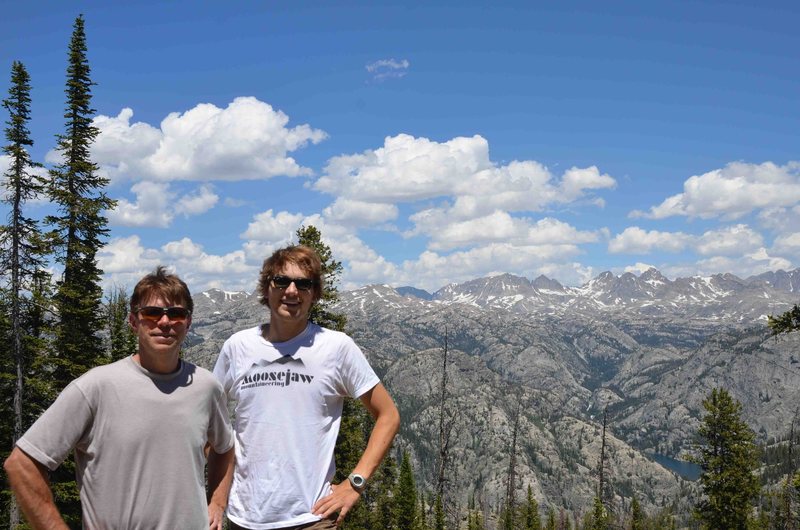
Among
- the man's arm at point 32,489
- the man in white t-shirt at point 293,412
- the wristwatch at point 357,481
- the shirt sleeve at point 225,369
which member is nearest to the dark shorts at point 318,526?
the man in white t-shirt at point 293,412

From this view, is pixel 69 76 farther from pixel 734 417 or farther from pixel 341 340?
pixel 734 417

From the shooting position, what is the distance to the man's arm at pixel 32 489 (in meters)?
3.61

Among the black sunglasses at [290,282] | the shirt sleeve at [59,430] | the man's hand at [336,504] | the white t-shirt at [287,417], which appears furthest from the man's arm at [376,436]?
the shirt sleeve at [59,430]

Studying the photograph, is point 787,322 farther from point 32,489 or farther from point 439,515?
point 439,515

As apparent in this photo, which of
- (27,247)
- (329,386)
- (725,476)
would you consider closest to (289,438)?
(329,386)

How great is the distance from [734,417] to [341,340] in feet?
109

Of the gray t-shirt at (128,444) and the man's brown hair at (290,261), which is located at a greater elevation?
the man's brown hair at (290,261)

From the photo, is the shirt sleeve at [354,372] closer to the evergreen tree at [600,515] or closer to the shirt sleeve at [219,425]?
the shirt sleeve at [219,425]

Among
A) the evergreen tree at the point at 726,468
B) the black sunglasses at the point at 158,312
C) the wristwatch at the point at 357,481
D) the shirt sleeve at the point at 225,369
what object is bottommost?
the evergreen tree at the point at 726,468

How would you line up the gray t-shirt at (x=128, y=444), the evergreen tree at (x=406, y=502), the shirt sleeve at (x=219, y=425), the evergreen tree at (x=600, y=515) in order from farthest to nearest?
the evergreen tree at (x=406, y=502), the evergreen tree at (x=600, y=515), the shirt sleeve at (x=219, y=425), the gray t-shirt at (x=128, y=444)

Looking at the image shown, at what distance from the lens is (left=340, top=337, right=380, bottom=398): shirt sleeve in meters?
4.75

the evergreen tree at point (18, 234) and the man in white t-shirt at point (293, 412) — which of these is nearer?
the man in white t-shirt at point (293, 412)

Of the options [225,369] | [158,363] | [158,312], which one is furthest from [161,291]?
[225,369]

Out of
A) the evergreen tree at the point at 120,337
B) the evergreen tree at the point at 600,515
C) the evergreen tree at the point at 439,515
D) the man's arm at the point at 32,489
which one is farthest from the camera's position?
the evergreen tree at the point at 439,515
